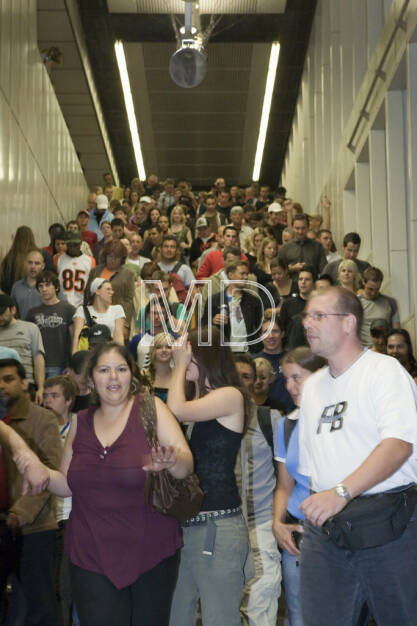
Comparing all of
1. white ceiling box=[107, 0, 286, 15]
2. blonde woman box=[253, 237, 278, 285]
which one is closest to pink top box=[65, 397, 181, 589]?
blonde woman box=[253, 237, 278, 285]

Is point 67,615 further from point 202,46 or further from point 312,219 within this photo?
point 202,46

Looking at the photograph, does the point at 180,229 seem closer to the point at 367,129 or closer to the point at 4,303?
the point at 367,129

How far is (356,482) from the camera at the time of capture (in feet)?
12.0

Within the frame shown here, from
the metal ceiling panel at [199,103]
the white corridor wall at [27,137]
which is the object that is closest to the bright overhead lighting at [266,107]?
the metal ceiling panel at [199,103]

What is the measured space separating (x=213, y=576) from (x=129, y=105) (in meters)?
25.7

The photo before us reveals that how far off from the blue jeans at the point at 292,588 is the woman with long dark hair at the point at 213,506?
106 cm

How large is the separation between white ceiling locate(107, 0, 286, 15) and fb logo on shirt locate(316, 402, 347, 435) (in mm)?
20145

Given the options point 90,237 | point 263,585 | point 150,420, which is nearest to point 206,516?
point 150,420

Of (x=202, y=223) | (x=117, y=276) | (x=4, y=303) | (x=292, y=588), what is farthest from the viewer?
(x=202, y=223)

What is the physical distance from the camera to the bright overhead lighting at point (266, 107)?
2569 cm

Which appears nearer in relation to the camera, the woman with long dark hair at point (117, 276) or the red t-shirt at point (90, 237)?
the woman with long dark hair at point (117, 276)


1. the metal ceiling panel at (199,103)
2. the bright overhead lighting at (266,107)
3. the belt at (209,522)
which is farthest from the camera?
the metal ceiling panel at (199,103)

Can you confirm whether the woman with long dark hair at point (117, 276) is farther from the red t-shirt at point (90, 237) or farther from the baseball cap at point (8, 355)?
the red t-shirt at point (90, 237)

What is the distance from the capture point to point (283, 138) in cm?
3144
